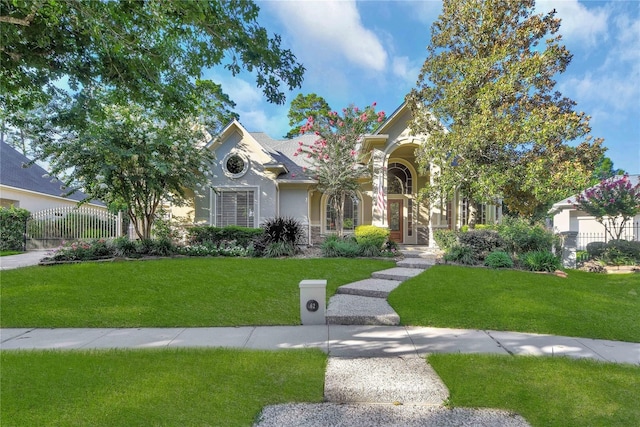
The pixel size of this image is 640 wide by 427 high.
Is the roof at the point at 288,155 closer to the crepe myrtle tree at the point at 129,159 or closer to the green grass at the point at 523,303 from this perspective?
the crepe myrtle tree at the point at 129,159

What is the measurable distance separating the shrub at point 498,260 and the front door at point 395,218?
6364 mm

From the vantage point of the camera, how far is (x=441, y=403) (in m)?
3.00

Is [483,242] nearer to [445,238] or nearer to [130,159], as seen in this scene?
[445,238]

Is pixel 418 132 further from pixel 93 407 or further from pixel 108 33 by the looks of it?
pixel 93 407

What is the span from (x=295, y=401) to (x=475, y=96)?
12.7 meters

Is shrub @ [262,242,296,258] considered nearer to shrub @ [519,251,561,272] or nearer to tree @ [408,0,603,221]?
tree @ [408,0,603,221]

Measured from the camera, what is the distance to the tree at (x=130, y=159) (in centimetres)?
1041

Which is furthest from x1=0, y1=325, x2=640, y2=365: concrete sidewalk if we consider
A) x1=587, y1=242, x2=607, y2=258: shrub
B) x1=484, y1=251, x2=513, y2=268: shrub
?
x1=587, y1=242, x2=607, y2=258: shrub

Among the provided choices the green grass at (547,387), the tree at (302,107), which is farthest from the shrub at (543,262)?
the tree at (302,107)

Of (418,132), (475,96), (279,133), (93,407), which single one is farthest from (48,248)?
(279,133)

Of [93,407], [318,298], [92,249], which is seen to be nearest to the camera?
[93,407]

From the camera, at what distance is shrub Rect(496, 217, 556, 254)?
10828mm

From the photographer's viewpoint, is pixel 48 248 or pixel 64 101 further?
pixel 48 248

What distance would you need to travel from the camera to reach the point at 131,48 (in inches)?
174
